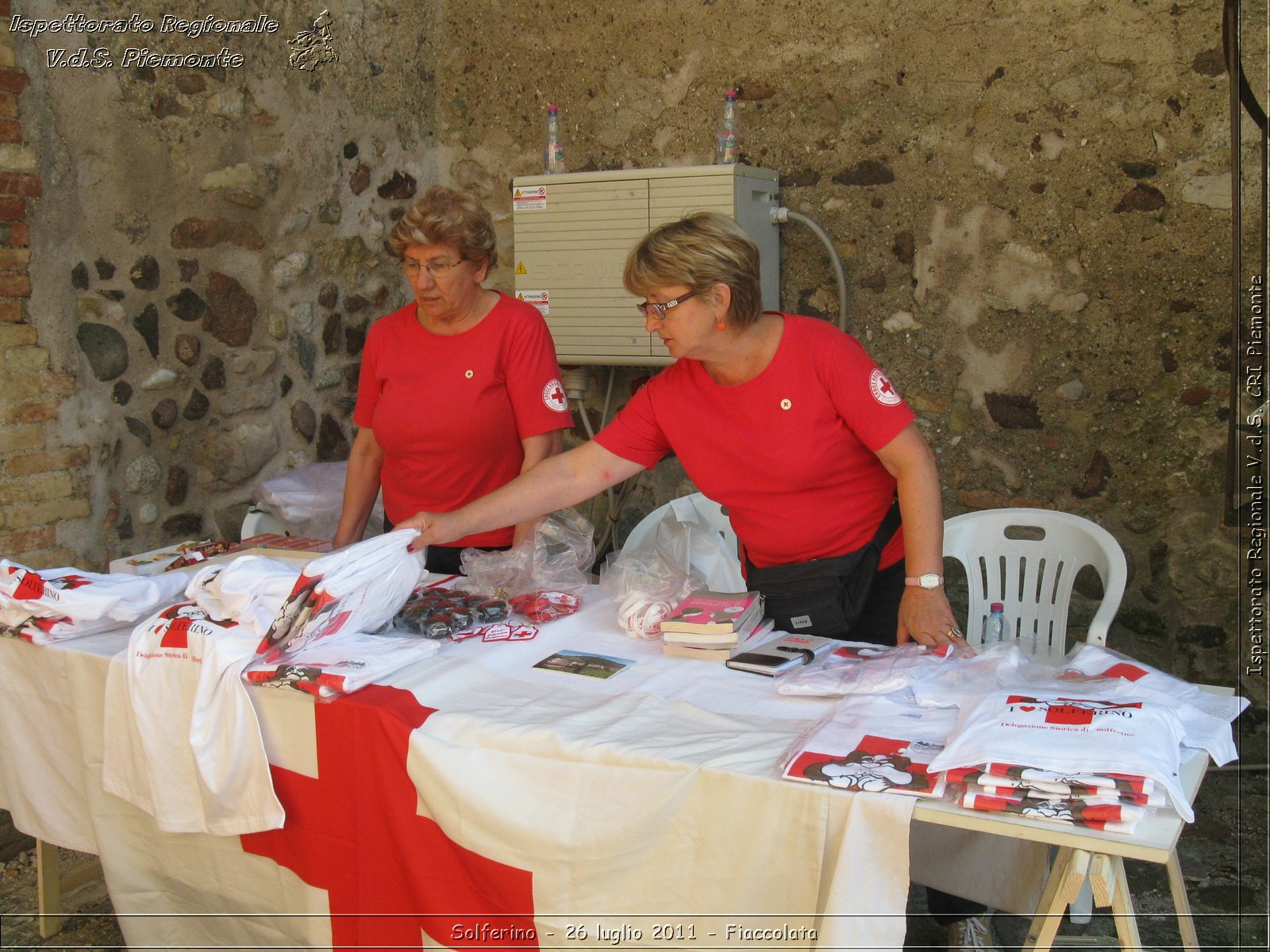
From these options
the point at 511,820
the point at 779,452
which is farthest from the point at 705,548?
Result: the point at 511,820

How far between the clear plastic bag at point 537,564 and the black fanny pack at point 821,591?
16.2 inches

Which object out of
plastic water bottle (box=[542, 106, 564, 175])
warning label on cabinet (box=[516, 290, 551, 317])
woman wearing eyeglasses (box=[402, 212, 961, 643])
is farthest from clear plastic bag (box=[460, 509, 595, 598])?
plastic water bottle (box=[542, 106, 564, 175])

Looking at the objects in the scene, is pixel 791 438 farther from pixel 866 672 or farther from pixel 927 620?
pixel 866 672

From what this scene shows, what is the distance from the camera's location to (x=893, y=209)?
3.50 m

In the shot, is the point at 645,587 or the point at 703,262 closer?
the point at 703,262

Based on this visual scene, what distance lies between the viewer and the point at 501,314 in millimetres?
2641

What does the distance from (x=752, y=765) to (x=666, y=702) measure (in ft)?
0.89

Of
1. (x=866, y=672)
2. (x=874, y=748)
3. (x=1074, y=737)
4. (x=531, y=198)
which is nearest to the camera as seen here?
(x=1074, y=737)

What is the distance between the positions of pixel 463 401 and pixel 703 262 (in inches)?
32.5

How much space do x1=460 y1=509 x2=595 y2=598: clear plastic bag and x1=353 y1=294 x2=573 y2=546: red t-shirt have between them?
0.24 meters

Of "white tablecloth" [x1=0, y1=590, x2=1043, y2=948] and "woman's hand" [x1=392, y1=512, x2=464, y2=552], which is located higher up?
"woman's hand" [x1=392, y1=512, x2=464, y2=552]

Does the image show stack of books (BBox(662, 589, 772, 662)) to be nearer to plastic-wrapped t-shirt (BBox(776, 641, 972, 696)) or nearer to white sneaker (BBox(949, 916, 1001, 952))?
plastic-wrapped t-shirt (BBox(776, 641, 972, 696))

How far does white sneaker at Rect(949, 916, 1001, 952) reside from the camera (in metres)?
2.13

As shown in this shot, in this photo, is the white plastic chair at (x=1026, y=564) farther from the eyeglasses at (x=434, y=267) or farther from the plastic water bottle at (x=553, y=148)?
the plastic water bottle at (x=553, y=148)
